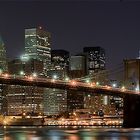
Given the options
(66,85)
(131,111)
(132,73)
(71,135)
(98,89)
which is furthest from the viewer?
(132,73)

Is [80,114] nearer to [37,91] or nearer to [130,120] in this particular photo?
[37,91]

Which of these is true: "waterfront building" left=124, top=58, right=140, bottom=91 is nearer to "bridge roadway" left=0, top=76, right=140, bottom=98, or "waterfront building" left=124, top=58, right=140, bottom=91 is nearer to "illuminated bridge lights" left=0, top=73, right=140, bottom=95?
"illuminated bridge lights" left=0, top=73, right=140, bottom=95

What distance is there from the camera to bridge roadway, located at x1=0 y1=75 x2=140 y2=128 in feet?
266

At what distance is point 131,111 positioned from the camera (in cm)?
8775

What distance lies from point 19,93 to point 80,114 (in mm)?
28921

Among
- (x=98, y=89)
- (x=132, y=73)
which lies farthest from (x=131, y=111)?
(x=132, y=73)

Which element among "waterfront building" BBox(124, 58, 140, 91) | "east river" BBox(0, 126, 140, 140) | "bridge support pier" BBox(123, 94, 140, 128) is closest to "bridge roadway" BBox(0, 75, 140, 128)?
"bridge support pier" BBox(123, 94, 140, 128)

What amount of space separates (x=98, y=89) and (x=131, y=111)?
6.87 meters

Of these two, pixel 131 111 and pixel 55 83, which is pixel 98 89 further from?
pixel 131 111

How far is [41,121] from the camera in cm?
12631

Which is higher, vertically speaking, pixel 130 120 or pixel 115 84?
pixel 115 84

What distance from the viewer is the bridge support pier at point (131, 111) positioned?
3398 inches

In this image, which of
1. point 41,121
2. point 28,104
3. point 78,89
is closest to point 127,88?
point 78,89

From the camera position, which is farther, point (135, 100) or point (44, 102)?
point (44, 102)
